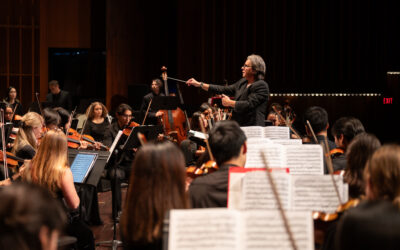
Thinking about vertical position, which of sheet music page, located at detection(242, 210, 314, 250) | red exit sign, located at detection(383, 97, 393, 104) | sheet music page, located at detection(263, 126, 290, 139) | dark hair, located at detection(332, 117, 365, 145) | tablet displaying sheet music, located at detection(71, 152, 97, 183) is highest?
red exit sign, located at detection(383, 97, 393, 104)

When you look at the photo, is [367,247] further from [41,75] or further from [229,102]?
[41,75]

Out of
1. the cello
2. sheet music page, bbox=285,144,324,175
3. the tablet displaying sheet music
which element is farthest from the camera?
the cello

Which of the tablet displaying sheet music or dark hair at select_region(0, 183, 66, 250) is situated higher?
dark hair at select_region(0, 183, 66, 250)

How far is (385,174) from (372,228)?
28.2 inches

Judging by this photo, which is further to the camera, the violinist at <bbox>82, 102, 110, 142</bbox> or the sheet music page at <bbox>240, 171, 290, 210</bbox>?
the violinist at <bbox>82, 102, 110, 142</bbox>

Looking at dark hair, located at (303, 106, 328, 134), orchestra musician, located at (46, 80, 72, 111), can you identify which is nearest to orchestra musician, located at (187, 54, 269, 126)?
dark hair, located at (303, 106, 328, 134)

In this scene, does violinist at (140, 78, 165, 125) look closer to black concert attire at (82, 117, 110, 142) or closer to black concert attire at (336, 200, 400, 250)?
black concert attire at (82, 117, 110, 142)

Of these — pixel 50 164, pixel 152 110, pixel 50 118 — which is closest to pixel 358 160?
pixel 50 164

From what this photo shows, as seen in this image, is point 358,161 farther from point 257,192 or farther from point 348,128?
point 348,128

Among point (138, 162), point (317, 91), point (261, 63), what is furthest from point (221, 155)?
point (317, 91)

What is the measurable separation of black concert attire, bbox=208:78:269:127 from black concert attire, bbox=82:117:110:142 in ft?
8.62

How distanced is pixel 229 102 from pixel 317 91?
19.2 feet

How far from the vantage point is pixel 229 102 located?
456 cm

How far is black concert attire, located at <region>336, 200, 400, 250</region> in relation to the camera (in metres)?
1.27
